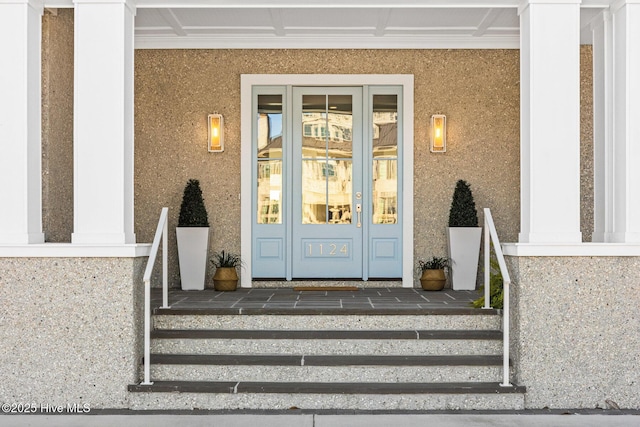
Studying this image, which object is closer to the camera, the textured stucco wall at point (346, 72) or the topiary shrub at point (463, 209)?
the topiary shrub at point (463, 209)

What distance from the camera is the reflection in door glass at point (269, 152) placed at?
23.4 ft

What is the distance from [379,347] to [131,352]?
172 centimetres

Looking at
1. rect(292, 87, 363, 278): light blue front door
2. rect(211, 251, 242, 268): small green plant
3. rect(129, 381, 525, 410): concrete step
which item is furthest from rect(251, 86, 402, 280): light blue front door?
rect(129, 381, 525, 410): concrete step

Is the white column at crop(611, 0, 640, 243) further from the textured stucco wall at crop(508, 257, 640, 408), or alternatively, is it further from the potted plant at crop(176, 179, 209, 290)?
the potted plant at crop(176, 179, 209, 290)

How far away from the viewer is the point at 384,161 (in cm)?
711

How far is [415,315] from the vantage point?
197 inches

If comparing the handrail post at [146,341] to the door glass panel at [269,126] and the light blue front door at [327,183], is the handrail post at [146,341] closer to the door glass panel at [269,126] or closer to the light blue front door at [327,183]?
the light blue front door at [327,183]

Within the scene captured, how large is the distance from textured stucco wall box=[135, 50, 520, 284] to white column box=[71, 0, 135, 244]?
256 centimetres

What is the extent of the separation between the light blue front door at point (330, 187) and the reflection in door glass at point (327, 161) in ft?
0.04

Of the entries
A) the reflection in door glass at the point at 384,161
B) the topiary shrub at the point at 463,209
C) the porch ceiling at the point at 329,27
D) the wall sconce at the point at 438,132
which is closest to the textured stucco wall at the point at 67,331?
the porch ceiling at the point at 329,27

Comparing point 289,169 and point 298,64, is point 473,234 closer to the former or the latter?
point 289,169

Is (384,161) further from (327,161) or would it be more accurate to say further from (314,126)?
(314,126)

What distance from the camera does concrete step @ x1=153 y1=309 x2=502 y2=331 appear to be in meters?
4.94
